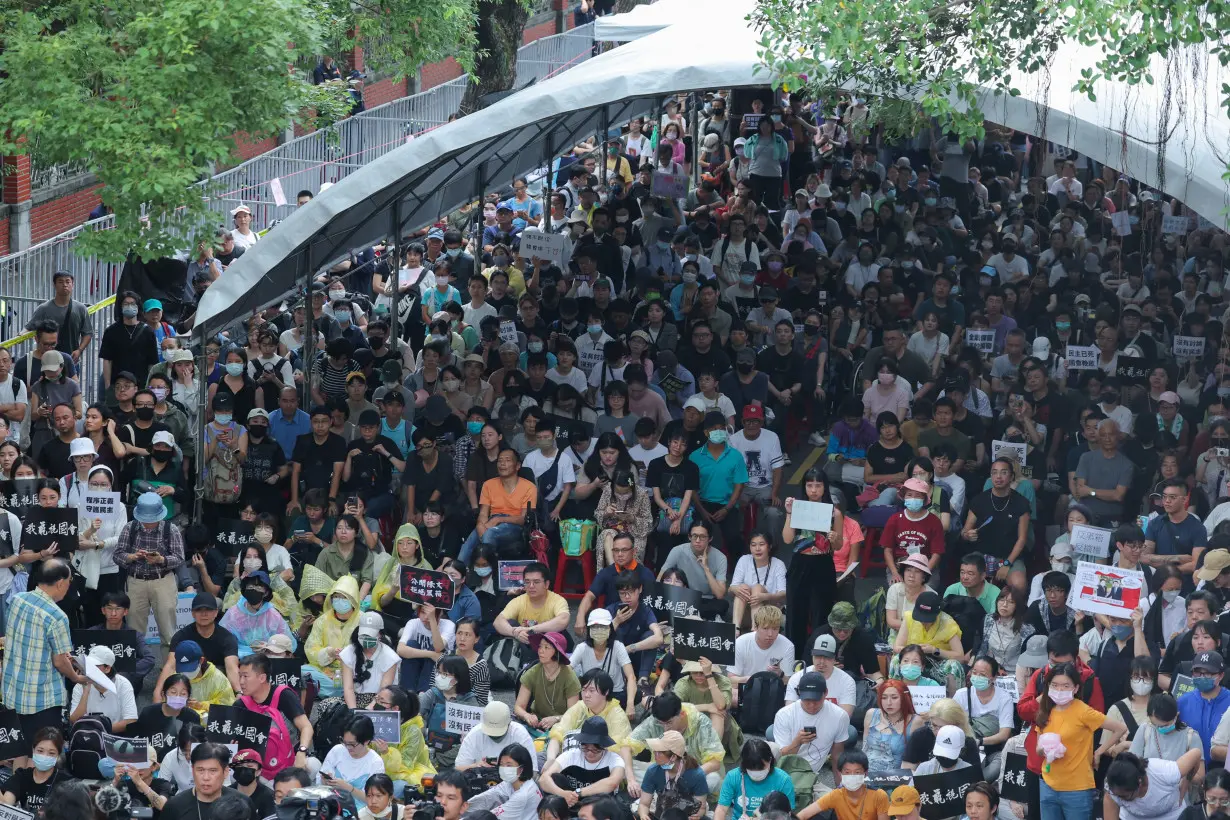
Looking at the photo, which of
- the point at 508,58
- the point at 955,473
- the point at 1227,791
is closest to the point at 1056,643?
the point at 1227,791

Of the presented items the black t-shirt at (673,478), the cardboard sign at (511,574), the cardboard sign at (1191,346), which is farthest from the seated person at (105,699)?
the cardboard sign at (1191,346)

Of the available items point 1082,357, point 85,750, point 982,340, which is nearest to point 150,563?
point 85,750

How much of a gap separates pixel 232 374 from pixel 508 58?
49.6ft

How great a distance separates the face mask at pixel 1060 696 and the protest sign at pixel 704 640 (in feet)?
7.65

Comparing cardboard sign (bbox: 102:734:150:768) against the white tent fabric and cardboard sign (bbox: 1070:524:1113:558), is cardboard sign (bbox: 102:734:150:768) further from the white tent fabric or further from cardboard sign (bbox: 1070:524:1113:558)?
cardboard sign (bbox: 1070:524:1113:558)

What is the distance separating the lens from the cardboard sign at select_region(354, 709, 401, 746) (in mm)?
13375

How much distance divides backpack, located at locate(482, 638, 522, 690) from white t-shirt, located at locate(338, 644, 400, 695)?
894mm

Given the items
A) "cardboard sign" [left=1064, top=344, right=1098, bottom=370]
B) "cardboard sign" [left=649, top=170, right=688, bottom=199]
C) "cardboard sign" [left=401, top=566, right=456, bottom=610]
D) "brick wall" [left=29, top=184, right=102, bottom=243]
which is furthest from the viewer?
"brick wall" [left=29, top=184, right=102, bottom=243]

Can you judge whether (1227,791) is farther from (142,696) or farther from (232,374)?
(232,374)

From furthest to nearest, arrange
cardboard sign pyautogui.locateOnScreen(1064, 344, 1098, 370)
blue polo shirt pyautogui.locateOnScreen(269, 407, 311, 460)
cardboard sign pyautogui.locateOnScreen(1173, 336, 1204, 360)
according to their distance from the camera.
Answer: cardboard sign pyautogui.locateOnScreen(1064, 344, 1098, 370), cardboard sign pyautogui.locateOnScreen(1173, 336, 1204, 360), blue polo shirt pyautogui.locateOnScreen(269, 407, 311, 460)

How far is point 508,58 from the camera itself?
32.1 m

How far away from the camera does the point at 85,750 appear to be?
42.9 feet

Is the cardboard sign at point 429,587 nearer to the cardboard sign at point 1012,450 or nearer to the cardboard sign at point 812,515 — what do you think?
the cardboard sign at point 812,515

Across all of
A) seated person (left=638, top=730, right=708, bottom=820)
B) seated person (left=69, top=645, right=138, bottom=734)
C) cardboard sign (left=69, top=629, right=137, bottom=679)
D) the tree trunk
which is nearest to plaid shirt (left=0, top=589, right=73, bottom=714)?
seated person (left=69, top=645, right=138, bottom=734)
